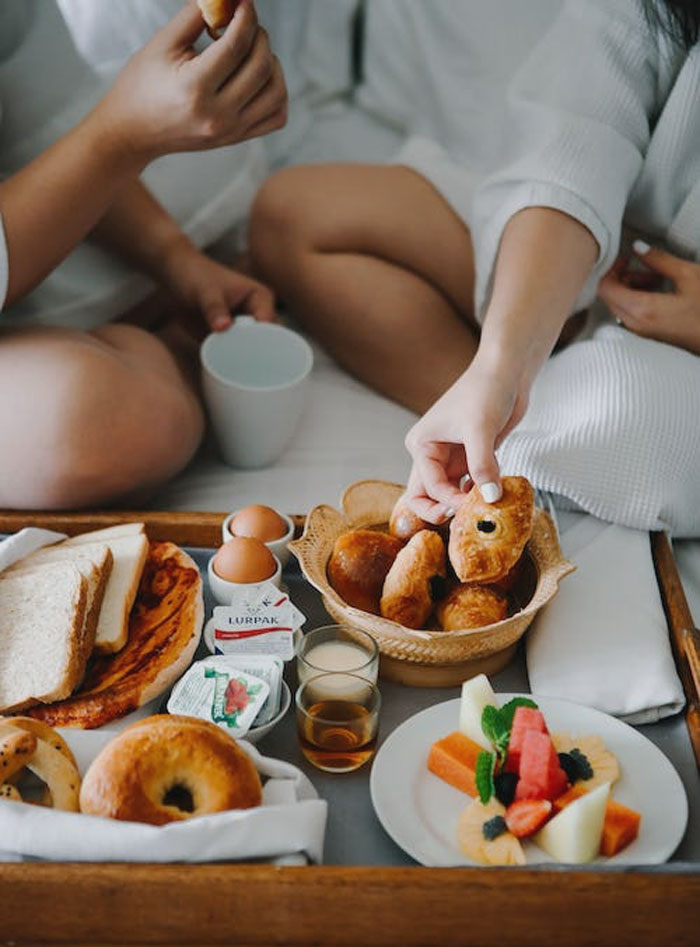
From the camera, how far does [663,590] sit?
3.38 feet

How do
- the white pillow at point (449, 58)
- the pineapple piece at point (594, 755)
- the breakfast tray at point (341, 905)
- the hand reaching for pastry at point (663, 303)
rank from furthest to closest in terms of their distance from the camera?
the white pillow at point (449, 58), the hand reaching for pastry at point (663, 303), the pineapple piece at point (594, 755), the breakfast tray at point (341, 905)

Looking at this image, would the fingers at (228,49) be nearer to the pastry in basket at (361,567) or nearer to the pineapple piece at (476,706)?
the pastry in basket at (361,567)

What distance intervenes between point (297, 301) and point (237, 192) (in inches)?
8.3

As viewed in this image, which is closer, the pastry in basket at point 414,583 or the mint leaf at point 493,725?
the mint leaf at point 493,725

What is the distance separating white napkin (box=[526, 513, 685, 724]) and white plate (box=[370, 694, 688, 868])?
37 mm

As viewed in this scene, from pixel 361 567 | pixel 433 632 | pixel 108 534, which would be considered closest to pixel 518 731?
pixel 433 632

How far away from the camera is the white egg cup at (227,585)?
3.21 ft

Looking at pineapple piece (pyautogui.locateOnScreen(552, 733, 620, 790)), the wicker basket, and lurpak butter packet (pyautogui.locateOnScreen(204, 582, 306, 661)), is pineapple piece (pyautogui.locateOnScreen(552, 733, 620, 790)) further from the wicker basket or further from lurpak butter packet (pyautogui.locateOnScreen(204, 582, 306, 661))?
lurpak butter packet (pyautogui.locateOnScreen(204, 582, 306, 661))

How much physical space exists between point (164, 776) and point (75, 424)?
17.5 inches

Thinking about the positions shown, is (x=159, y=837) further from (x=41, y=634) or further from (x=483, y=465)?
(x=483, y=465)

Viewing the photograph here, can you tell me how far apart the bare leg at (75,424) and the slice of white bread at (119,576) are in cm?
7

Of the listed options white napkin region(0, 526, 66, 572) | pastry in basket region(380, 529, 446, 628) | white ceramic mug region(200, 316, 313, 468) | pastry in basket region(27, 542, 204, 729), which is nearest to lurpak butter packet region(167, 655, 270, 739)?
pastry in basket region(27, 542, 204, 729)

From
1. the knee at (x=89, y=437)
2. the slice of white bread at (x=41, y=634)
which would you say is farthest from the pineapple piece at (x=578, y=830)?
the knee at (x=89, y=437)

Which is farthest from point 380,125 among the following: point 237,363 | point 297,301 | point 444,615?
point 444,615
